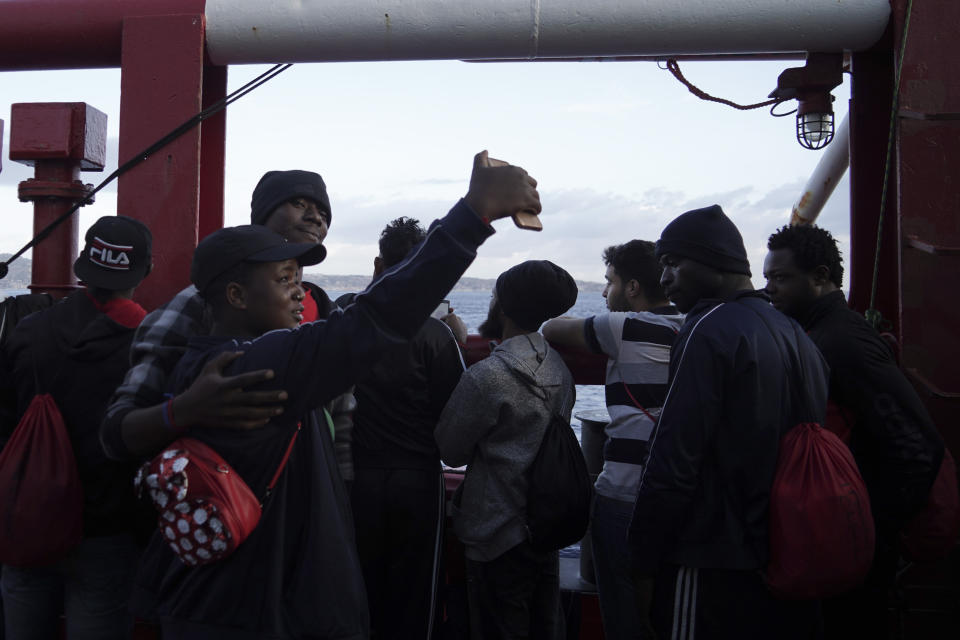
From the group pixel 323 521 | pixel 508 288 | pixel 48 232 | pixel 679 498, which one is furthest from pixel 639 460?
pixel 48 232

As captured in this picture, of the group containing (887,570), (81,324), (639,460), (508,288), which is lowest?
(887,570)

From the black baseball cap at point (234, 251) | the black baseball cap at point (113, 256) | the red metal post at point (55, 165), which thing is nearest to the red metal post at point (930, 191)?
the black baseball cap at point (234, 251)

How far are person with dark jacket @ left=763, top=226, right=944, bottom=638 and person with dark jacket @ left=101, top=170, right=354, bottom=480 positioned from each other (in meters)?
1.81

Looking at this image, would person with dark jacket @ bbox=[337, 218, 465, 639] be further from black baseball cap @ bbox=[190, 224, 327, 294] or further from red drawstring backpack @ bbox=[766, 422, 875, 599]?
red drawstring backpack @ bbox=[766, 422, 875, 599]

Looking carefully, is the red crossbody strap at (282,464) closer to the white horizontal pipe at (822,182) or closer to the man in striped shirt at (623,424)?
the man in striped shirt at (623,424)

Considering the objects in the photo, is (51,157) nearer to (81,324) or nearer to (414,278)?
(81,324)

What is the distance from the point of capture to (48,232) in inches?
146

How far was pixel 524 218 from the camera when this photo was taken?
1.69 metres

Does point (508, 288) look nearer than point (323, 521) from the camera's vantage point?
No

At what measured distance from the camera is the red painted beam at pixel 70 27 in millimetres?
3684

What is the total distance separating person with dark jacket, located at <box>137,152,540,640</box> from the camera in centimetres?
172

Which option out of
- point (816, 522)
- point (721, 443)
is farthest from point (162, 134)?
point (816, 522)

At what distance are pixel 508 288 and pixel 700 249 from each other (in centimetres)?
77

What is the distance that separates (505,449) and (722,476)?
0.85 metres
